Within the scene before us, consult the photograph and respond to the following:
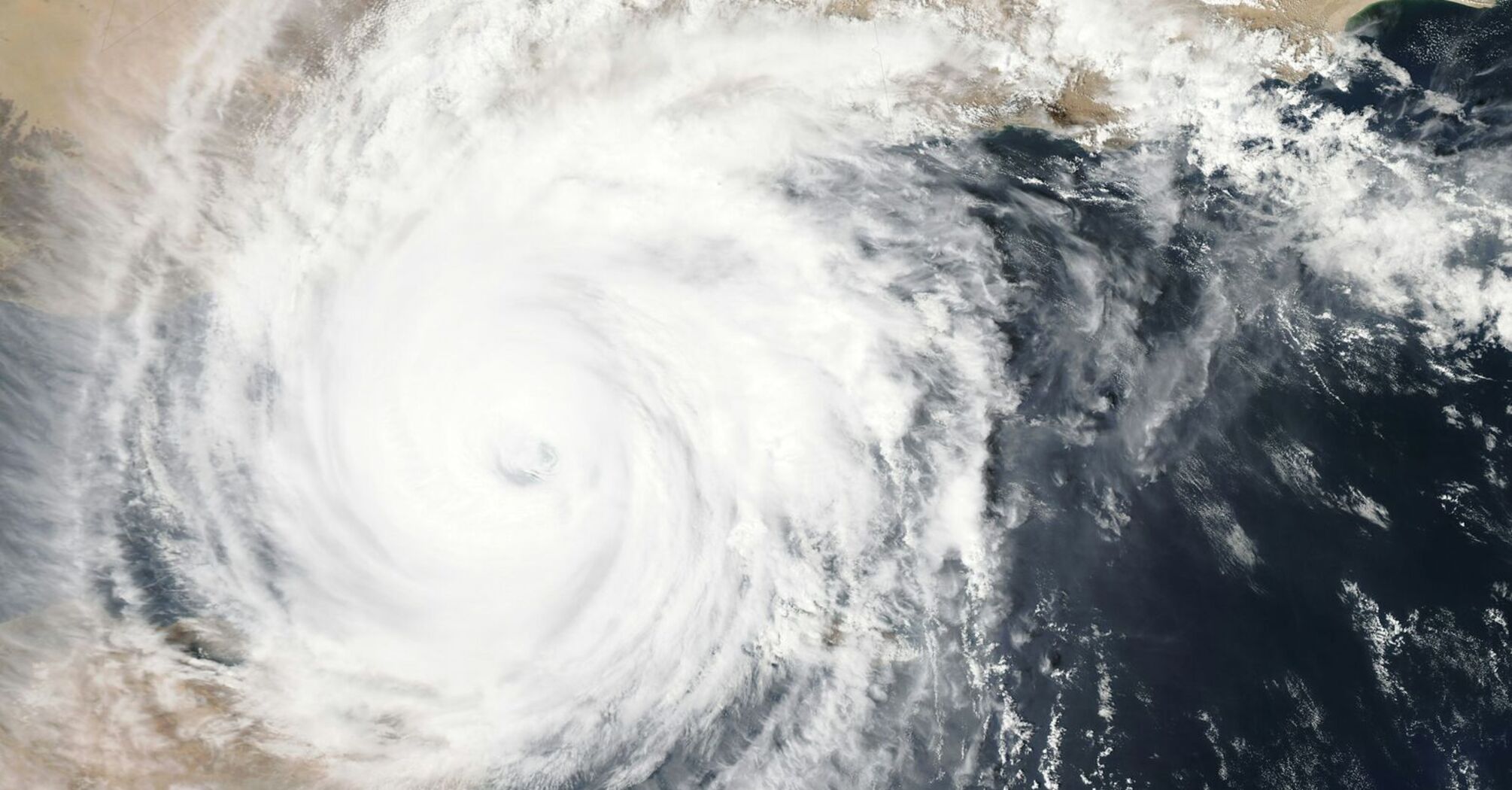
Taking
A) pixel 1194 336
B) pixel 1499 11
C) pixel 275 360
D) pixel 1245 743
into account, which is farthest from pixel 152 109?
pixel 1499 11

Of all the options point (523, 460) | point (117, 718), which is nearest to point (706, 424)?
point (523, 460)

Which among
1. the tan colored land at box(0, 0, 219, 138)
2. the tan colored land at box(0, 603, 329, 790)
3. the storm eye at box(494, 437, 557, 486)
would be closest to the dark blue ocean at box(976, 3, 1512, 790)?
the storm eye at box(494, 437, 557, 486)

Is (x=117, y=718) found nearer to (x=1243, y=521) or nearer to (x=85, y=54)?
(x=85, y=54)

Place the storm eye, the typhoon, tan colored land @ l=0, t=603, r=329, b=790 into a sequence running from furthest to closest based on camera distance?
the storm eye, the typhoon, tan colored land @ l=0, t=603, r=329, b=790

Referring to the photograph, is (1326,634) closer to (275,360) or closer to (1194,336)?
(1194,336)

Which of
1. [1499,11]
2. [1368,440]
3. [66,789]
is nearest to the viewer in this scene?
[66,789]

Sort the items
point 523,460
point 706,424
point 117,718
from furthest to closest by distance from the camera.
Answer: point 706,424 < point 523,460 < point 117,718

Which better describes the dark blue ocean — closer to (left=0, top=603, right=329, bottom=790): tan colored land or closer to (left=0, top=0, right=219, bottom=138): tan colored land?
(left=0, top=603, right=329, bottom=790): tan colored land

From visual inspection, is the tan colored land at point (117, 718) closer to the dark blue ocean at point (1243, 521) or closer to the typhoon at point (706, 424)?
the typhoon at point (706, 424)
